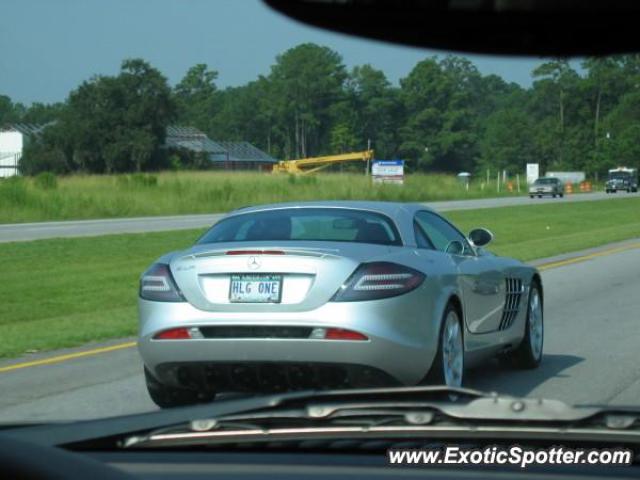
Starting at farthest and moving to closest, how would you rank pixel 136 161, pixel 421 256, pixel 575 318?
pixel 136 161 → pixel 575 318 → pixel 421 256

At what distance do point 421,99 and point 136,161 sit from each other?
67.7ft

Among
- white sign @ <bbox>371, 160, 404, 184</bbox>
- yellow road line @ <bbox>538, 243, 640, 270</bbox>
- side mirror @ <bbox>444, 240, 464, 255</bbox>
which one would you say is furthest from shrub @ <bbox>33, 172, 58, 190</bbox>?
side mirror @ <bbox>444, 240, 464, 255</bbox>

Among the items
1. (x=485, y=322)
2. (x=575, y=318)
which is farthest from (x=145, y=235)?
(x=485, y=322)

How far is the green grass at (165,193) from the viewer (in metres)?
48.8

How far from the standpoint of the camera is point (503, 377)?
10.4 m

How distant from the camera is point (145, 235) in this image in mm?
32469

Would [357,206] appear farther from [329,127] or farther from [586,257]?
[329,127]

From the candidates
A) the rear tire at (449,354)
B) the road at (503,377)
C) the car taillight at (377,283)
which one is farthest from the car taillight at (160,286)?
the rear tire at (449,354)

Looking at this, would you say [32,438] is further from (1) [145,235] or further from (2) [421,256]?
(1) [145,235]

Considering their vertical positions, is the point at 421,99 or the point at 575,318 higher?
the point at 421,99

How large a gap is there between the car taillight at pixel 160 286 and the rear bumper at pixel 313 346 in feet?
0.19

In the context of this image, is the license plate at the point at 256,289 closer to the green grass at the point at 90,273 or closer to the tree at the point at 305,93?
the green grass at the point at 90,273

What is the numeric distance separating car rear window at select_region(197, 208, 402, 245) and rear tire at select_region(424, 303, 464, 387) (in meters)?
0.66

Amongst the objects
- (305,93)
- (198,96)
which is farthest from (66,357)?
(198,96)
